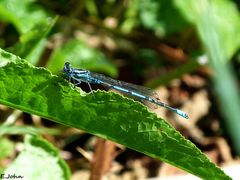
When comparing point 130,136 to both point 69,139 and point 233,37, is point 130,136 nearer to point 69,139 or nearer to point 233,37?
point 69,139

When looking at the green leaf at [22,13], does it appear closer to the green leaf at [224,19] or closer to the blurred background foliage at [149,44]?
the blurred background foliage at [149,44]

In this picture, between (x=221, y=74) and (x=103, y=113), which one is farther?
(x=103, y=113)

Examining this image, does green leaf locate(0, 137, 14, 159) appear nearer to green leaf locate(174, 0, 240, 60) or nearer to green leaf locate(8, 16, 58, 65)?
green leaf locate(8, 16, 58, 65)

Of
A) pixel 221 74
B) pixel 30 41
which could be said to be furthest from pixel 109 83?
pixel 221 74

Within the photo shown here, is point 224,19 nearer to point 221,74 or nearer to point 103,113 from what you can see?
point 103,113

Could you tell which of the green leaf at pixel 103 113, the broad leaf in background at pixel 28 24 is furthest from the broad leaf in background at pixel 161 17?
the green leaf at pixel 103 113

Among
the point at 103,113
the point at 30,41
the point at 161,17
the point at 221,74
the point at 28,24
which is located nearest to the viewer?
the point at 221,74
